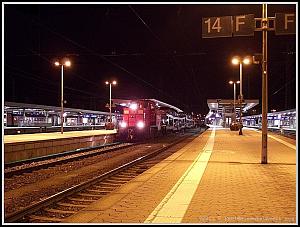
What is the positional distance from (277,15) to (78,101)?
66.1 m

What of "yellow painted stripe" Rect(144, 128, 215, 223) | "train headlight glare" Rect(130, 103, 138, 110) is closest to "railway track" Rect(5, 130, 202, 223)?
"yellow painted stripe" Rect(144, 128, 215, 223)

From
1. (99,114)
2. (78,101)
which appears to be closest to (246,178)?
(99,114)

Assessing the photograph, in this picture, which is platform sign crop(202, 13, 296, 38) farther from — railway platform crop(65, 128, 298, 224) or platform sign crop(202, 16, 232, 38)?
railway platform crop(65, 128, 298, 224)

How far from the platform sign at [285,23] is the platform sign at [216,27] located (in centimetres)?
148

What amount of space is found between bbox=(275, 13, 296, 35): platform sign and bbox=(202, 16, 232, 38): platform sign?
1480 millimetres

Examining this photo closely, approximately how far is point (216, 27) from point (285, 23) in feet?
6.97

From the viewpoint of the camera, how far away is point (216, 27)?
12.2 meters

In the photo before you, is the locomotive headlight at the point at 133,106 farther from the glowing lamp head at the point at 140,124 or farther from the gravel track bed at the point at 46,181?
the gravel track bed at the point at 46,181

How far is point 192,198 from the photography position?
802 centimetres

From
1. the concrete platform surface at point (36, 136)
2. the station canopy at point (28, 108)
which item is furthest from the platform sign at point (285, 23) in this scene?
the station canopy at point (28, 108)

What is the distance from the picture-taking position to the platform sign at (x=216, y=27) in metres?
12.2

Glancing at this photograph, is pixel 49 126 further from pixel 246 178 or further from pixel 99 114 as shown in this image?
pixel 246 178

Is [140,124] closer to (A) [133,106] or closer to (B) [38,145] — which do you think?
(A) [133,106]

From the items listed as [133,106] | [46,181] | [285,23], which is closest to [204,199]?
[46,181]
